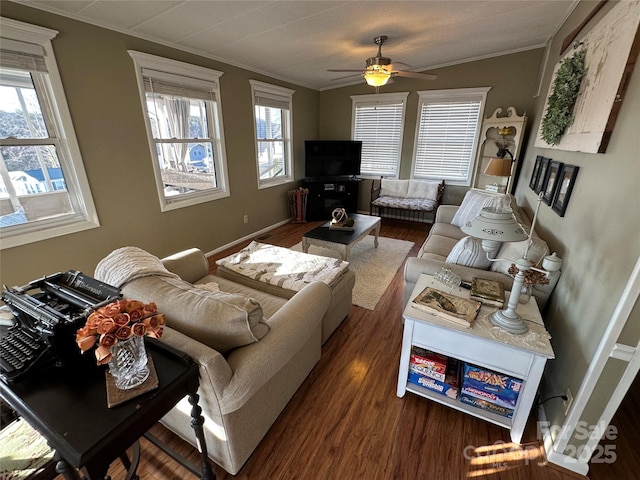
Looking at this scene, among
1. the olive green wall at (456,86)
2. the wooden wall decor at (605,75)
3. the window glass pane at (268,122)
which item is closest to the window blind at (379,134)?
the olive green wall at (456,86)

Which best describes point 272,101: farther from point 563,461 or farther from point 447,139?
point 563,461

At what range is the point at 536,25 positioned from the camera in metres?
3.29

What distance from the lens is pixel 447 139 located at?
196 inches

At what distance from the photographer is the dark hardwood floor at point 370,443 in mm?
1381

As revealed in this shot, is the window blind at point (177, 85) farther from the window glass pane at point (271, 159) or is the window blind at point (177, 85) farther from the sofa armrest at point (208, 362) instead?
the sofa armrest at point (208, 362)

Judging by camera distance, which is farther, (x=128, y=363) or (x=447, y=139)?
(x=447, y=139)

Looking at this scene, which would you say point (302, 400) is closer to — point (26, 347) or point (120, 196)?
point (26, 347)

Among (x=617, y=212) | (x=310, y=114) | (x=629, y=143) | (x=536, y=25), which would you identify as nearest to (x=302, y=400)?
(x=617, y=212)

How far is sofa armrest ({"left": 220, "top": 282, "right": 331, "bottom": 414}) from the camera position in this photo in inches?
44.3

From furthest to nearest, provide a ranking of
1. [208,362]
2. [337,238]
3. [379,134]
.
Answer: [379,134]
[337,238]
[208,362]

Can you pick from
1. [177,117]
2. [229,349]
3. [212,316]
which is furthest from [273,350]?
[177,117]

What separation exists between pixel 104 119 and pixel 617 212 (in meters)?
3.68

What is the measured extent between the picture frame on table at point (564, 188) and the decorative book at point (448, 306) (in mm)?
1073

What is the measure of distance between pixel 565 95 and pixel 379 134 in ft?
11.5
